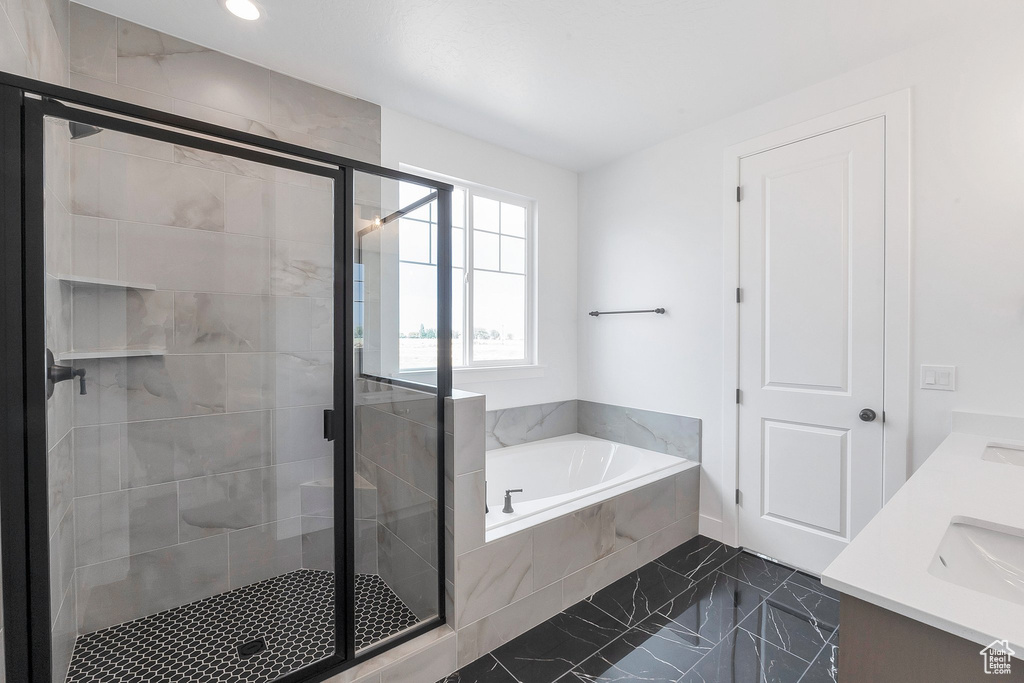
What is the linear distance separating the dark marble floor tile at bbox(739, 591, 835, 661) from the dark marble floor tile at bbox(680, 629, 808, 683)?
6cm

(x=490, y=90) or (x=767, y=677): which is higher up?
(x=490, y=90)

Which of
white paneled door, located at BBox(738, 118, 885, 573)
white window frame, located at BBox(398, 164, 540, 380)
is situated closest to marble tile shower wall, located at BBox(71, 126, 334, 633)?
white window frame, located at BBox(398, 164, 540, 380)

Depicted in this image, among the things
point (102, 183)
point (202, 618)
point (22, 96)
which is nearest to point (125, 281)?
point (102, 183)

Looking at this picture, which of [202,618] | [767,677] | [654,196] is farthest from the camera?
[654,196]

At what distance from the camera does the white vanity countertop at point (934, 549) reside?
2.13 ft

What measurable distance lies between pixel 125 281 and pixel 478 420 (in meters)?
1.24

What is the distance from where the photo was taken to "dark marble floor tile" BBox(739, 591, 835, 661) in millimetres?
1802

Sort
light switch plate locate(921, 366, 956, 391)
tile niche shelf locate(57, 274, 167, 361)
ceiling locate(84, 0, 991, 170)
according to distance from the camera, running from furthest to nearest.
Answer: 1. light switch plate locate(921, 366, 956, 391)
2. ceiling locate(84, 0, 991, 170)
3. tile niche shelf locate(57, 274, 167, 361)

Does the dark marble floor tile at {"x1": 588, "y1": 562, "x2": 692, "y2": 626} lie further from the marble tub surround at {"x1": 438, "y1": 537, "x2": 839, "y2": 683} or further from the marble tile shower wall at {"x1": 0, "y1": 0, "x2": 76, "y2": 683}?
the marble tile shower wall at {"x1": 0, "y1": 0, "x2": 76, "y2": 683}

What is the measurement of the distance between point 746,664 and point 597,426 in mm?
1805

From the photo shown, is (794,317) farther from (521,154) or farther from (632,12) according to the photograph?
(521,154)

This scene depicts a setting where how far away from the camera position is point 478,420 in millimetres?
1798

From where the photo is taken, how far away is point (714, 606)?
2078 mm

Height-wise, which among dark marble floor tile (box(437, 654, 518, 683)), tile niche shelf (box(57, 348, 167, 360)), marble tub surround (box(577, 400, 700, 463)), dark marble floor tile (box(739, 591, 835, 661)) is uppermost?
tile niche shelf (box(57, 348, 167, 360))
